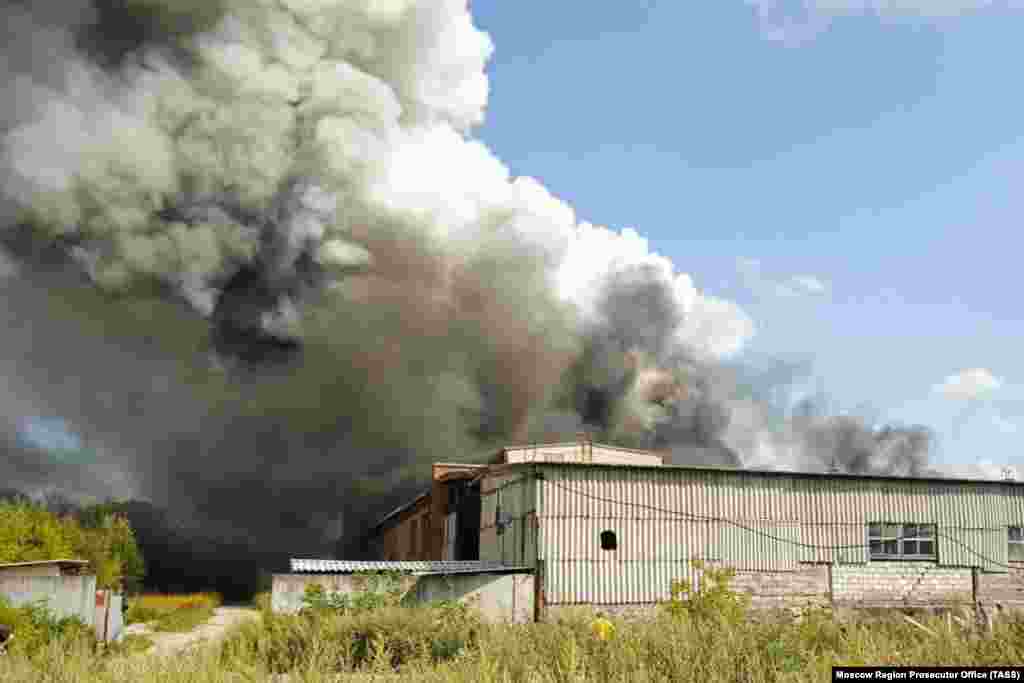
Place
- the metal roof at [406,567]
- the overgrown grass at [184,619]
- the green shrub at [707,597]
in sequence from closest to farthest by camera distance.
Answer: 1. the green shrub at [707,597]
2. the metal roof at [406,567]
3. the overgrown grass at [184,619]

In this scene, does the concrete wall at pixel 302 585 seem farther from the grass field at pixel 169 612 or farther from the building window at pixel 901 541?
the building window at pixel 901 541

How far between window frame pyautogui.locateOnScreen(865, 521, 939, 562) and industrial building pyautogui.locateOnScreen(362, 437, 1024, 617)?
0.13 ft

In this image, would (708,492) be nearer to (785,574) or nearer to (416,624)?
(785,574)

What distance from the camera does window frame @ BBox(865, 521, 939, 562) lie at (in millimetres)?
28188

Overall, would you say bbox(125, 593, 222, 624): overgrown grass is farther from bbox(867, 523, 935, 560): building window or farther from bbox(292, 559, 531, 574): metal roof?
bbox(867, 523, 935, 560): building window

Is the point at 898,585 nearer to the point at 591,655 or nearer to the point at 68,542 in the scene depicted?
the point at 591,655

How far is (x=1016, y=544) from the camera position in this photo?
2953 centimetres

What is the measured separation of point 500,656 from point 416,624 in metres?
5.45

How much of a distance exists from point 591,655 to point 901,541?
19.6m

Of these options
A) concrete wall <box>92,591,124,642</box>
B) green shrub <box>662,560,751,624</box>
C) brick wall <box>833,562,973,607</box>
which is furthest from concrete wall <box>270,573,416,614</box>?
brick wall <box>833,562,973,607</box>

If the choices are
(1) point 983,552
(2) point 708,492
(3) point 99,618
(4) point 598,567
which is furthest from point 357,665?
(1) point 983,552

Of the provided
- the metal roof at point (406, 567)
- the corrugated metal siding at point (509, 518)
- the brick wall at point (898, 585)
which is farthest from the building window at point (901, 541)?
the metal roof at point (406, 567)

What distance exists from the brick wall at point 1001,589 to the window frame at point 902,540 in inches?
56.0

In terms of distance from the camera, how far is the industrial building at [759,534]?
26203 millimetres
